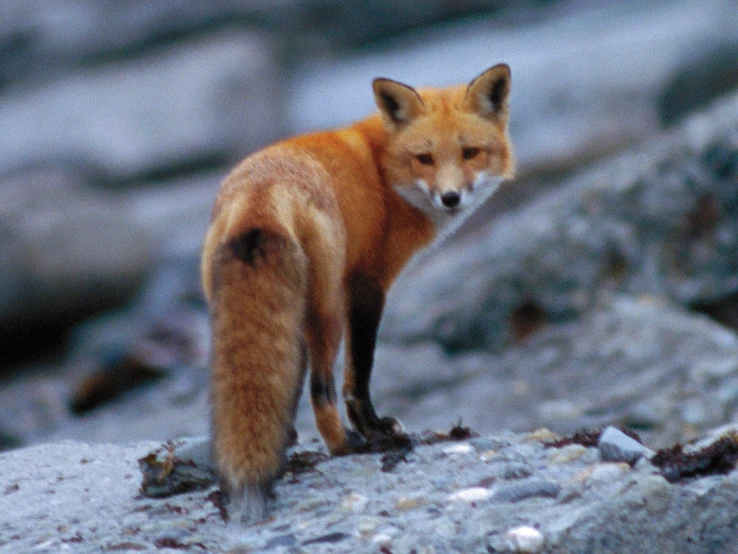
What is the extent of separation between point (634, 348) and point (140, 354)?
219 inches

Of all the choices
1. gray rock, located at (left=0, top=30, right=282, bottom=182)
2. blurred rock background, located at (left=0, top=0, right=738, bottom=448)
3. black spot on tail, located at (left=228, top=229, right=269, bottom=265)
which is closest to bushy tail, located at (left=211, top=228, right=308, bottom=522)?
black spot on tail, located at (left=228, top=229, right=269, bottom=265)

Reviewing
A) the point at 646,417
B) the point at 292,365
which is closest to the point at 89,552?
the point at 292,365

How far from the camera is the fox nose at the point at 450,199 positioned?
4.62m

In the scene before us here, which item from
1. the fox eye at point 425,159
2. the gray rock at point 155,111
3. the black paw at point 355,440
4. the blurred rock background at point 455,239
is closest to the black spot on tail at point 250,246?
the black paw at point 355,440

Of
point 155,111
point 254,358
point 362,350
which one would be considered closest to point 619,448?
point 362,350

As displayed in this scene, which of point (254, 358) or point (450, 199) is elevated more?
point (450, 199)

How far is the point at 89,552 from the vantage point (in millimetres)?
3316

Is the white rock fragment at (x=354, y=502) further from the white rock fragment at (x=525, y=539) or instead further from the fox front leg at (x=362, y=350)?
the fox front leg at (x=362, y=350)

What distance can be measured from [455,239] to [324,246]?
9855 millimetres

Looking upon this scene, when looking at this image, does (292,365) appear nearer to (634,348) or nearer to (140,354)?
(634,348)

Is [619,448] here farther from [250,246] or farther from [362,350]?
[250,246]

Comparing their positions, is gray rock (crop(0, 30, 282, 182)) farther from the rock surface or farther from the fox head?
the rock surface

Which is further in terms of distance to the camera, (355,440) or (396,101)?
(396,101)

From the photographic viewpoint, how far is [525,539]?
309 cm
